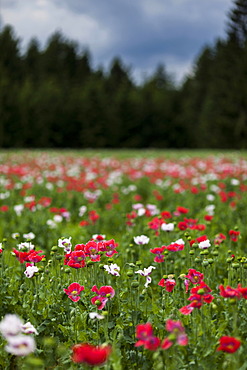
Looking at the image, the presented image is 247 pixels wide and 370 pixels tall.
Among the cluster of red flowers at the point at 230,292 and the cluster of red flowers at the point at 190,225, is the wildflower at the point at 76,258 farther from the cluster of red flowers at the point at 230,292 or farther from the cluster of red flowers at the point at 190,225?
the cluster of red flowers at the point at 190,225

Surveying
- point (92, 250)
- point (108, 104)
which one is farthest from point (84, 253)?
point (108, 104)

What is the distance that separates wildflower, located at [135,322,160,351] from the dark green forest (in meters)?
29.0

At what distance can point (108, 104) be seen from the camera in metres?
36.2

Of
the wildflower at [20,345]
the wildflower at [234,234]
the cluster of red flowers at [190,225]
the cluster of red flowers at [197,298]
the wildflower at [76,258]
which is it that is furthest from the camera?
the cluster of red flowers at [190,225]

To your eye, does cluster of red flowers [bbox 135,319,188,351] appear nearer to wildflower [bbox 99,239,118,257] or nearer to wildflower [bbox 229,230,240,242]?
wildflower [bbox 99,239,118,257]

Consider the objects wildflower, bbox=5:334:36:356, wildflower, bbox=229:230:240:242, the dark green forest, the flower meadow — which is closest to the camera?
wildflower, bbox=5:334:36:356

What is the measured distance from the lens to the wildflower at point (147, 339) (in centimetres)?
155

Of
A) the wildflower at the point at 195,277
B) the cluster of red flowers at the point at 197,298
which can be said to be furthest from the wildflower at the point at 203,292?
the wildflower at the point at 195,277

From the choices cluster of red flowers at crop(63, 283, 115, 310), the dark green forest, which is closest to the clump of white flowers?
cluster of red flowers at crop(63, 283, 115, 310)

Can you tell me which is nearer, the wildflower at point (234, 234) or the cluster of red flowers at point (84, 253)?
the cluster of red flowers at point (84, 253)

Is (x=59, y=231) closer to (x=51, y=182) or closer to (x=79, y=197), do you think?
(x=79, y=197)

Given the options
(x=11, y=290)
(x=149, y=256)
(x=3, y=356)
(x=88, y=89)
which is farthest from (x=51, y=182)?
(x=88, y=89)

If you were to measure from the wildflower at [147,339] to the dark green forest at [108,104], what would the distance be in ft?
95.2

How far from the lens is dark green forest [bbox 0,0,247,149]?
31.0 m
